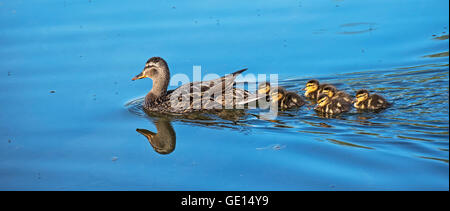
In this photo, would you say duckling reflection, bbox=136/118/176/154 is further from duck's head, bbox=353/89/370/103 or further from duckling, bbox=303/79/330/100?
duck's head, bbox=353/89/370/103

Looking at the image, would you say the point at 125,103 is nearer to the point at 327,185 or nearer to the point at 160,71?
the point at 160,71

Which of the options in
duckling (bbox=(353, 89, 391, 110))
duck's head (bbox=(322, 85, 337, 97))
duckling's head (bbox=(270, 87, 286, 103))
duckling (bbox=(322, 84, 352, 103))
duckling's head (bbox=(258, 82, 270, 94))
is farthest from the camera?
duckling's head (bbox=(258, 82, 270, 94))

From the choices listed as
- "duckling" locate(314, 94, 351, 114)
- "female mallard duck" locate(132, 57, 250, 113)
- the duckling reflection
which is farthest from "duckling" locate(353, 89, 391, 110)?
the duckling reflection

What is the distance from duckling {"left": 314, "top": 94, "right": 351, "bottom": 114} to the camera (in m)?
5.70

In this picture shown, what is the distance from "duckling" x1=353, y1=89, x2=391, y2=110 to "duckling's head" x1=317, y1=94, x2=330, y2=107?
0.93 ft

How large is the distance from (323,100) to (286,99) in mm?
406

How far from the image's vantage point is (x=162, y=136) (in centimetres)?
558

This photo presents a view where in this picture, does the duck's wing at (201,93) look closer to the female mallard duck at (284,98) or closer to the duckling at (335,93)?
the female mallard duck at (284,98)

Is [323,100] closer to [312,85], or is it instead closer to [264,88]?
[312,85]

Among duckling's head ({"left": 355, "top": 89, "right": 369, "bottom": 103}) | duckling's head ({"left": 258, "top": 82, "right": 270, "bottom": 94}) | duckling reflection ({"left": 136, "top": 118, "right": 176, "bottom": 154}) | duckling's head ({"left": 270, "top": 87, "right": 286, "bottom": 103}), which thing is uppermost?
duckling's head ({"left": 258, "top": 82, "right": 270, "bottom": 94})

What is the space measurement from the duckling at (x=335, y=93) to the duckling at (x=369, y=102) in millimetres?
116

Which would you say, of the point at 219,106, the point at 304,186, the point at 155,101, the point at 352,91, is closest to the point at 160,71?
the point at 155,101

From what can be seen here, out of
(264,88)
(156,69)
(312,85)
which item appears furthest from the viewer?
(156,69)

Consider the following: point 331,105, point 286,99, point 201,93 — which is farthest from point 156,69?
point 331,105
